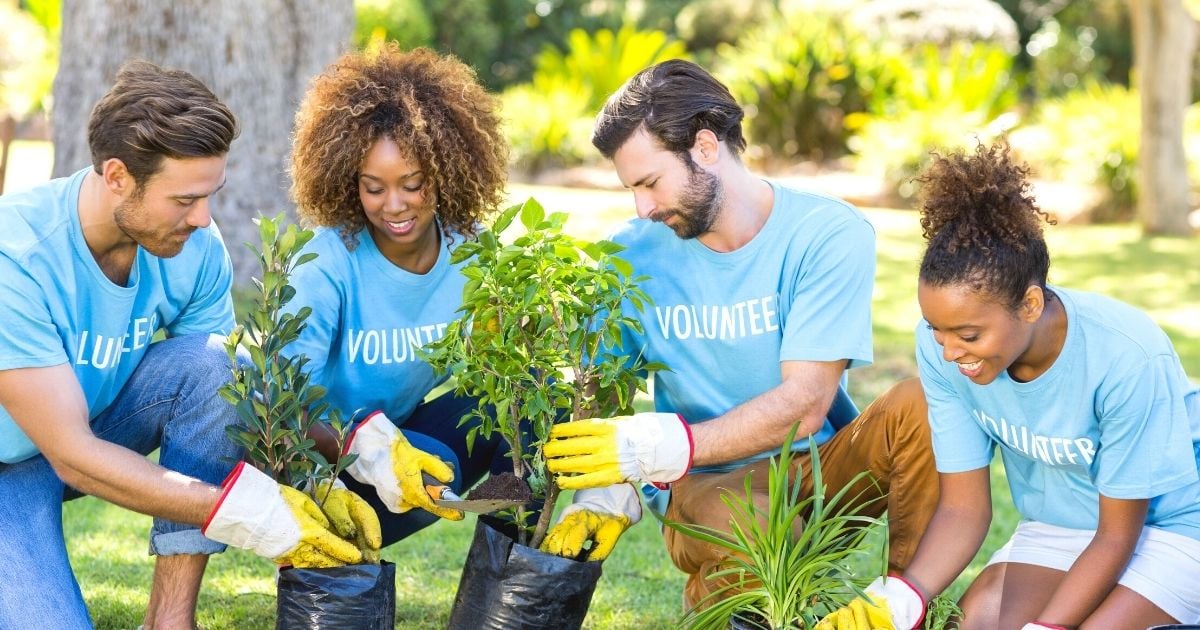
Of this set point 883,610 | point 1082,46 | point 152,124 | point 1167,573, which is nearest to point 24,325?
point 152,124

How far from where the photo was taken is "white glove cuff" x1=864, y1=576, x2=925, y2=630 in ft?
8.41

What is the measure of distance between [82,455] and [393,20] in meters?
12.0

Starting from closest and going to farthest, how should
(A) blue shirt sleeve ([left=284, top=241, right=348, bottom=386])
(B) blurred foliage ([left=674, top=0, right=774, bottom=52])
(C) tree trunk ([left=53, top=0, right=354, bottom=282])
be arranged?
(A) blue shirt sleeve ([left=284, top=241, right=348, bottom=386]) < (C) tree trunk ([left=53, top=0, right=354, bottom=282]) < (B) blurred foliage ([left=674, top=0, right=774, bottom=52])

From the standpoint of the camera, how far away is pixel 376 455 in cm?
283

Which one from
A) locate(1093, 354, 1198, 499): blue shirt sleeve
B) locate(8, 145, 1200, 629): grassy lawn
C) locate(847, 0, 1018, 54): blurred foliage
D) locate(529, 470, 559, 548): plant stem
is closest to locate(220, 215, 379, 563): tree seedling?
locate(529, 470, 559, 548): plant stem

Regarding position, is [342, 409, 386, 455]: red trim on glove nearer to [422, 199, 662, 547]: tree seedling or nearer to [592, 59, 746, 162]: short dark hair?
[422, 199, 662, 547]: tree seedling

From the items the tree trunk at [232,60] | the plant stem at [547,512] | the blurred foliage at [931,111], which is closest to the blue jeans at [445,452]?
the plant stem at [547,512]

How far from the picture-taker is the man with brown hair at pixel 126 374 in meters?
2.53

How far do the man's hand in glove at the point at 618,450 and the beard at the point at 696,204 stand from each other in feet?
1.67

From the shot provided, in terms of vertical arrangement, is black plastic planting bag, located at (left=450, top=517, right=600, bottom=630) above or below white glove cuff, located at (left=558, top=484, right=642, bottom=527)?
below

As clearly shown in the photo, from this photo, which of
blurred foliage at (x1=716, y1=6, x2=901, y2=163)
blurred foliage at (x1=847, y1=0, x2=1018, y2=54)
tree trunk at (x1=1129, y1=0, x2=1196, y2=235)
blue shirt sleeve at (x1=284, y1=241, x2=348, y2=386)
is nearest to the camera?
blue shirt sleeve at (x1=284, y1=241, x2=348, y2=386)

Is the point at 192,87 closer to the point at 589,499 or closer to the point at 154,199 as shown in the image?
the point at 154,199

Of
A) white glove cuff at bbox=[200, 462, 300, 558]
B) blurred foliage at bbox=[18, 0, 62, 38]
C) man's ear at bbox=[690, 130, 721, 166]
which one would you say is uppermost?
blurred foliage at bbox=[18, 0, 62, 38]

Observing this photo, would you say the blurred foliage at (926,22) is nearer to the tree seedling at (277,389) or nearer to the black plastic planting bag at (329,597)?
the tree seedling at (277,389)
